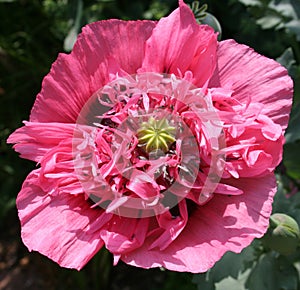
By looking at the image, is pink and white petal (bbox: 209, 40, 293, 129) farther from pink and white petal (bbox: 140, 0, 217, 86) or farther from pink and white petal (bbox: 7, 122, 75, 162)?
pink and white petal (bbox: 7, 122, 75, 162)

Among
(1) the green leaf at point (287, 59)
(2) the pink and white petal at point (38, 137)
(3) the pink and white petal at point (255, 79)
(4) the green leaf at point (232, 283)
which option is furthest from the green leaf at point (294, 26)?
(2) the pink and white petal at point (38, 137)

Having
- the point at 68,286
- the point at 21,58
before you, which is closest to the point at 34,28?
the point at 21,58

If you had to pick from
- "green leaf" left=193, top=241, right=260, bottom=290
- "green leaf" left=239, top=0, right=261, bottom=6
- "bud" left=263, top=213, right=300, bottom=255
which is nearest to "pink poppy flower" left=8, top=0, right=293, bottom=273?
"bud" left=263, top=213, right=300, bottom=255

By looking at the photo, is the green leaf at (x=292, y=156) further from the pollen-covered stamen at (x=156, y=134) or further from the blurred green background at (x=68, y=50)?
the pollen-covered stamen at (x=156, y=134)

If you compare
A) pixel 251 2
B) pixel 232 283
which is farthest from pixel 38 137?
pixel 251 2

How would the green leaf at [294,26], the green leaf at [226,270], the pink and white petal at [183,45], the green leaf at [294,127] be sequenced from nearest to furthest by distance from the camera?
the pink and white petal at [183,45] → the green leaf at [226,270] → the green leaf at [294,127] → the green leaf at [294,26]

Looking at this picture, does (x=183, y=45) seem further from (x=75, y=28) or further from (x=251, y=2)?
(x=75, y=28)

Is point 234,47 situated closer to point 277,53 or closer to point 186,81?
point 186,81
